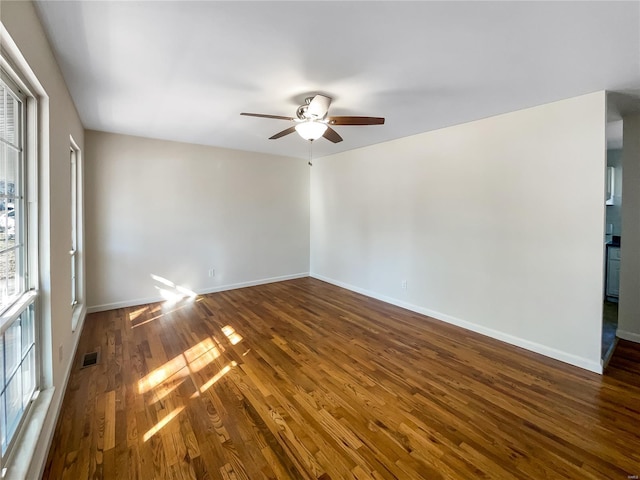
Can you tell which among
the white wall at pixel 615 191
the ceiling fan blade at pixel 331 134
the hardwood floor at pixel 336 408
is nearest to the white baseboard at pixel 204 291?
the hardwood floor at pixel 336 408

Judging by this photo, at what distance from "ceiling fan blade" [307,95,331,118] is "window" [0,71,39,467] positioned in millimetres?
1932

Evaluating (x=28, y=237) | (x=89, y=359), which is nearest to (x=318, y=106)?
(x=28, y=237)

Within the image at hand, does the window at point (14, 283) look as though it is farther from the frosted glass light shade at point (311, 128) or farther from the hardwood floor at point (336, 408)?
the frosted glass light shade at point (311, 128)

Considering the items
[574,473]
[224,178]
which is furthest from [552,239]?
[224,178]

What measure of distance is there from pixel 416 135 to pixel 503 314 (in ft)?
8.11

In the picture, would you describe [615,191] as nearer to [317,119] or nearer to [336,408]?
[317,119]

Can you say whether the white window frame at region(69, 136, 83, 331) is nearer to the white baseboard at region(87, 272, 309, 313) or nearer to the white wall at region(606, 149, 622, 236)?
the white baseboard at region(87, 272, 309, 313)

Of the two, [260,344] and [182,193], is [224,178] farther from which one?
[260,344]

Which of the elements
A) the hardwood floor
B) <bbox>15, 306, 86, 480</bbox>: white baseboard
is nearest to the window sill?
<bbox>15, 306, 86, 480</bbox>: white baseboard

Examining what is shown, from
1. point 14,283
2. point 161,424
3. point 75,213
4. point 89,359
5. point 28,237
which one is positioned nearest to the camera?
point 14,283

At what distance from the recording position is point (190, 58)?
2039mm

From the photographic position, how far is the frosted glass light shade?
8.80ft

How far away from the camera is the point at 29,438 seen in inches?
59.2

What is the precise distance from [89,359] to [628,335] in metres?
5.63
